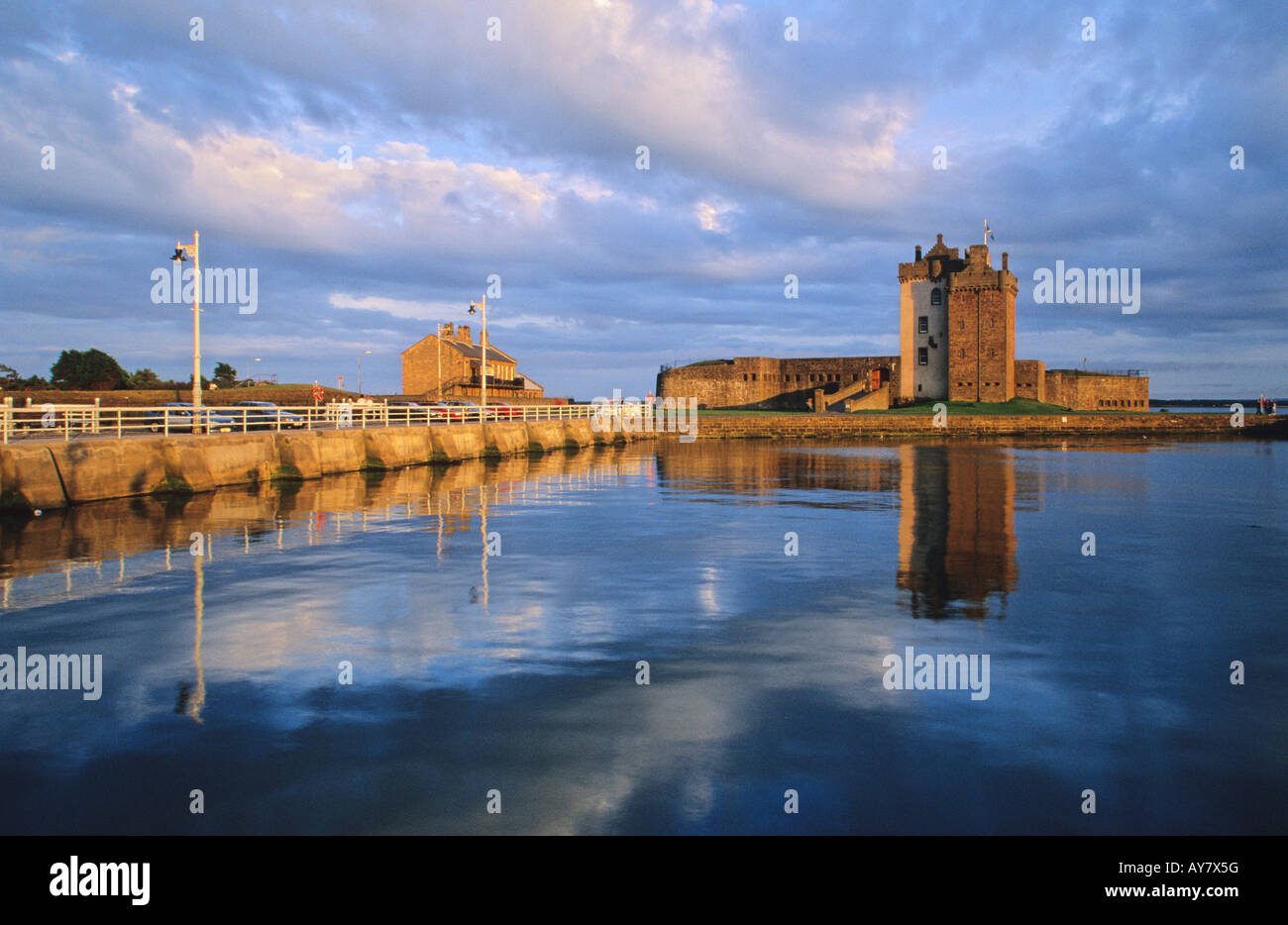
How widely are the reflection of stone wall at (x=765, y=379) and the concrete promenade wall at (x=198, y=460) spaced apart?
54434 millimetres

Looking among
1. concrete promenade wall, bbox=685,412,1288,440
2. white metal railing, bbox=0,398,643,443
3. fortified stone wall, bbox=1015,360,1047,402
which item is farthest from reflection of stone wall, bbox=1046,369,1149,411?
white metal railing, bbox=0,398,643,443

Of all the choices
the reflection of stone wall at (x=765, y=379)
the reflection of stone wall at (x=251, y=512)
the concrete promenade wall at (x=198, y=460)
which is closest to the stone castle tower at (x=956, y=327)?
the reflection of stone wall at (x=765, y=379)

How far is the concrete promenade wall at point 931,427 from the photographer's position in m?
64.6

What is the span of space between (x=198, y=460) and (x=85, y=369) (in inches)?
2455

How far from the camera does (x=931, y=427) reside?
64812 mm

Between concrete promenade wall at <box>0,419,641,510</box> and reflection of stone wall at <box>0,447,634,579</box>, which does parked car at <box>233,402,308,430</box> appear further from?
reflection of stone wall at <box>0,447,634,579</box>

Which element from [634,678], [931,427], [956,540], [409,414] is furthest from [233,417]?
[931,427]

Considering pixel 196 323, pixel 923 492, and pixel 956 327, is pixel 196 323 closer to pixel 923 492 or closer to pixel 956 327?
pixel 923 492

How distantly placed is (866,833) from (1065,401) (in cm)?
8768

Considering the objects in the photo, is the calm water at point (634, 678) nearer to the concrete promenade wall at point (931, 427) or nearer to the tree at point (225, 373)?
the concrete promenade wall at point (931, 427)

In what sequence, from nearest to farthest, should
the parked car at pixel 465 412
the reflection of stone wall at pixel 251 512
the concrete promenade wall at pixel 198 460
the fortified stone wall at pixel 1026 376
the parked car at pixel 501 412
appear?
1. the reflection of stone wall at pixel 251 512
2. the concrete promenade wall at pixel 198 460
3. the parked car at pixel 465 412
4. the parked car at pixel 501 412
5. the fortified stone wall at pixel 1026 376

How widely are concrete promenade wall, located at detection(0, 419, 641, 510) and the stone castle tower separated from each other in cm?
4822
